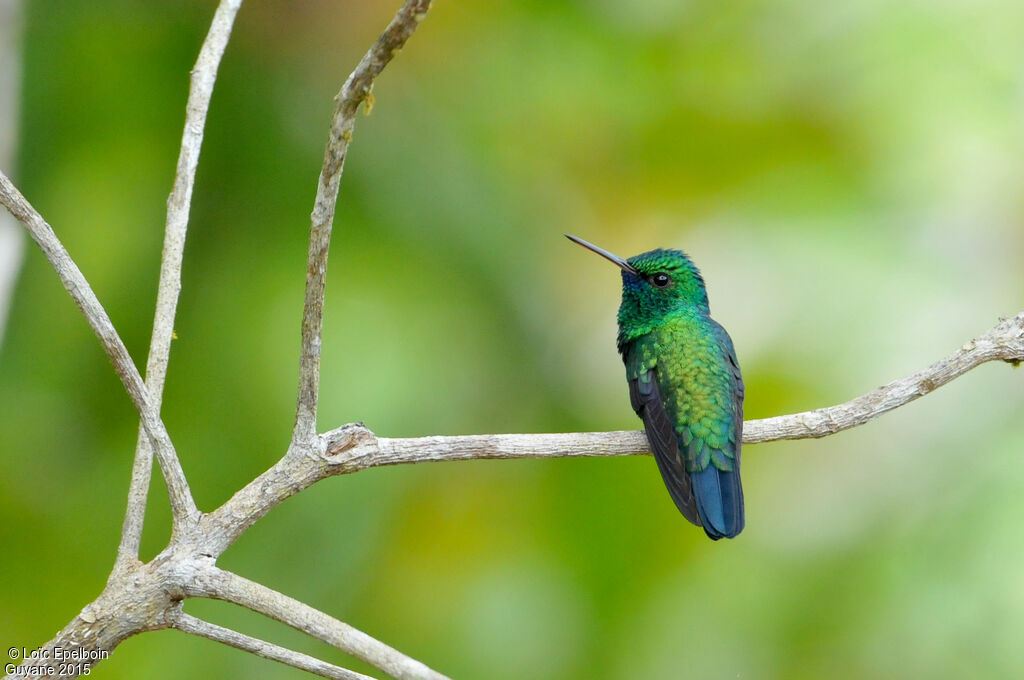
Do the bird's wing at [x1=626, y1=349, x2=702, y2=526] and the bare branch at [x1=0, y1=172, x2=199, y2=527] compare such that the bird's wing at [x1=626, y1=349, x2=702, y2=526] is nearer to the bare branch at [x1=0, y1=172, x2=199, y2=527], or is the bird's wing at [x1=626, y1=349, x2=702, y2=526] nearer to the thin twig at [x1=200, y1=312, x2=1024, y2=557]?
the thin twig at [x1=200, y1=312, x2=1024, y2=557]

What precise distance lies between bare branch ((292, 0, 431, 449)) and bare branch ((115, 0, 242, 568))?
25cm

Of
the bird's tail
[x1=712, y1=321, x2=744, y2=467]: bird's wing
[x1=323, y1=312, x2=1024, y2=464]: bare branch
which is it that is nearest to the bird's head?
[x1=712, y1=321, x2=744, y2=467]: bird's wing

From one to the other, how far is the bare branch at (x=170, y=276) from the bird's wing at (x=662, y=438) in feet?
4.13

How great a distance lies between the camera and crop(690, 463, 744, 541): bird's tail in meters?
2.43

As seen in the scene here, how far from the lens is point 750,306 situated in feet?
13.5

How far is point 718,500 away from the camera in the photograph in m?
2.50

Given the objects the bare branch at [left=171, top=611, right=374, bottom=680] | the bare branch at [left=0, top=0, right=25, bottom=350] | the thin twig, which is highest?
the bare branch at [left=0, top=0, right=25, bottom=350]

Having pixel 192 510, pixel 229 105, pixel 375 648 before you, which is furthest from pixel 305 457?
pixel 229 105

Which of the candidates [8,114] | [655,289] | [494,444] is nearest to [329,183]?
[494,444]

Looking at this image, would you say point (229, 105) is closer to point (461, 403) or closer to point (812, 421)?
point (461, 403)

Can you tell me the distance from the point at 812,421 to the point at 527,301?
2153 millimetres

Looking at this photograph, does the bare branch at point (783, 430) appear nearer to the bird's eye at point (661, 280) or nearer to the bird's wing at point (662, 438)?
the bird's wing at point (662, 438)

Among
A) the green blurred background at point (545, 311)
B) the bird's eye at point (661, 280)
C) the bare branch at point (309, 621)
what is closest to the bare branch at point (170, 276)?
the bare branch at point (309, 621)

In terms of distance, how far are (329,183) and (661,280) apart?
5.82ft
